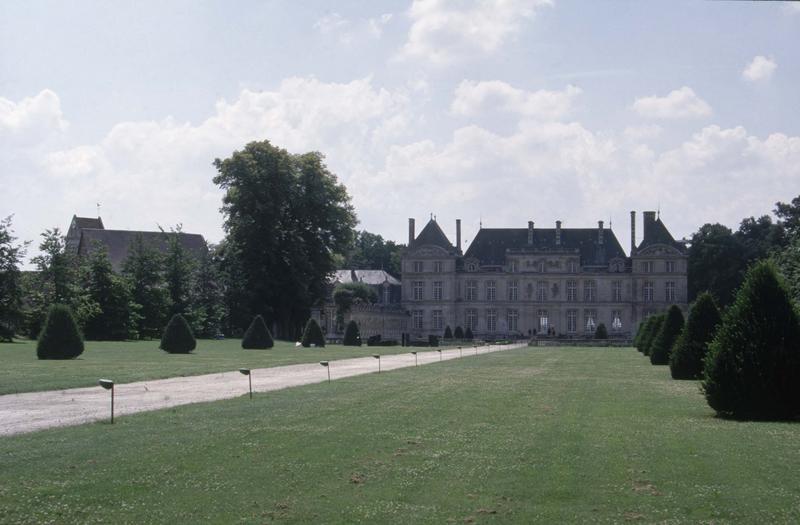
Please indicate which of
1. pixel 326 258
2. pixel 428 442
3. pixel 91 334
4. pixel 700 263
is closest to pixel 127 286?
pixel 91 334

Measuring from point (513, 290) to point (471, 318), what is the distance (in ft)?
16.3

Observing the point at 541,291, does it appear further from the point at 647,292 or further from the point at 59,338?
the point at 59,338

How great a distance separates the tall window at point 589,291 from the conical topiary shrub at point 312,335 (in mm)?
45437

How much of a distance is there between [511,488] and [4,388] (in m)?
14.0

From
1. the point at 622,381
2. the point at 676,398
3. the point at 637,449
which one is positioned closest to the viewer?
the point at 637,449

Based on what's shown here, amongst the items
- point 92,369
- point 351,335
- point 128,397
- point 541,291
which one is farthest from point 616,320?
point 128,397

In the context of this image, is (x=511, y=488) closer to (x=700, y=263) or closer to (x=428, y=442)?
(x=428, y=442)

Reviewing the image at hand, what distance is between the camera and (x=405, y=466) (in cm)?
995

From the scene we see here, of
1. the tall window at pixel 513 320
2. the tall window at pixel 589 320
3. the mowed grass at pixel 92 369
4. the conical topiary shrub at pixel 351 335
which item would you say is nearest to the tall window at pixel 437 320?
the tall window at pixel 513 320

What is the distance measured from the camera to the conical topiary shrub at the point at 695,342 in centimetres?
2439

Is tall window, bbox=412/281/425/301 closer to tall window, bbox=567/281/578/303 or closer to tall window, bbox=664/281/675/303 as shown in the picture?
tall window, bbox=567/281/578/303

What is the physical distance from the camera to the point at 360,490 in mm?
8719

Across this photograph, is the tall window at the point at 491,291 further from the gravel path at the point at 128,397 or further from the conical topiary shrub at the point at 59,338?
the gravel path at the point at 128,397

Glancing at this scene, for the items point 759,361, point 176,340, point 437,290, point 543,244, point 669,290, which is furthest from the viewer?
point 543,244
